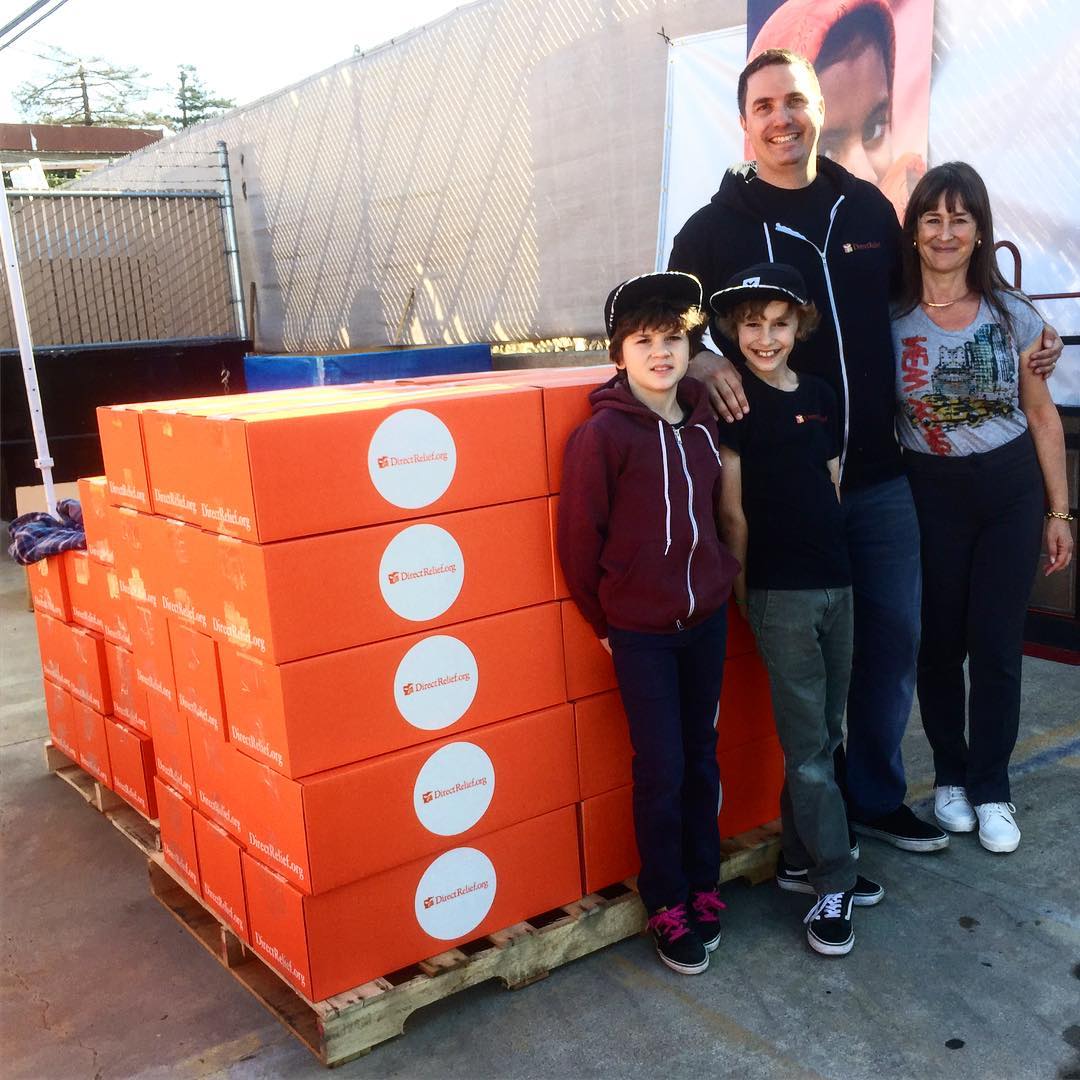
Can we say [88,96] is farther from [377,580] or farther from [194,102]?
[377,580]

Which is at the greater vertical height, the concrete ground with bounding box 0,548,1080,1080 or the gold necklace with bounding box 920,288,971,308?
the gold necklace with bounding box 920,288,971,308

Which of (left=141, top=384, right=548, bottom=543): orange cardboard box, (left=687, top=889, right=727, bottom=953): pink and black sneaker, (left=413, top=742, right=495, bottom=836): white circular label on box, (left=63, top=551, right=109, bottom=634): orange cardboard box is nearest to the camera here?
(left=141, top=384, right=548, bottom=543): orange cardboard box

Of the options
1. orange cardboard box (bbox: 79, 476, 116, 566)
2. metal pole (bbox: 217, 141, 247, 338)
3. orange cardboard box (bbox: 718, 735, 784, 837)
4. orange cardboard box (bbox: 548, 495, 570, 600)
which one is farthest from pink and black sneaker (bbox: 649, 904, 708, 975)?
metal pole (bbox: 217, 141, 247, 338)

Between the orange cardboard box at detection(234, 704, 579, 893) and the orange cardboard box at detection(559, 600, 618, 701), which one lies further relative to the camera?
the orange cardboard box at detection(559, 600, 618, 701)

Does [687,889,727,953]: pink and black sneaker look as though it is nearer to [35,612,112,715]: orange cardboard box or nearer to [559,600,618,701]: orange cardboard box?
[559,600,618,701]: orange cardboard box

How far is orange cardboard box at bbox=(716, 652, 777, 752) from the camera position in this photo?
3258 millimetres

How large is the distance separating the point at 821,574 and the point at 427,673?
1062mm

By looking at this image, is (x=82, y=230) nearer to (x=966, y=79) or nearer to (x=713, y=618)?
(x=966, y=79)

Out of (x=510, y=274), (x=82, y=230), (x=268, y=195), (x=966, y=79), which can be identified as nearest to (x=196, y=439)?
(x=966, y=79)

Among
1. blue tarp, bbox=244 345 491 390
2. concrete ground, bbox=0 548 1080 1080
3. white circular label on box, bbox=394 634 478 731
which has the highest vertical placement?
blue tarp, bbox=244 345 491 390

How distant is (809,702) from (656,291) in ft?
3.77

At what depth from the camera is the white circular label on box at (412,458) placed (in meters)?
2.60

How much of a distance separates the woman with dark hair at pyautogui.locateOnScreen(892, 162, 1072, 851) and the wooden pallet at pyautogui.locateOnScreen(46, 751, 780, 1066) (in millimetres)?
828

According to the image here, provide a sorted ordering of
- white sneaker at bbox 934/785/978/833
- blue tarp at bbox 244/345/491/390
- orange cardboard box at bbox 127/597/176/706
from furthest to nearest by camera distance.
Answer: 1. blue tarp at bbox 244/345/491/390
2. white sneaker at bbox 934/785/978/833
3. orange cardboard box at bbox 127/597/176/706
